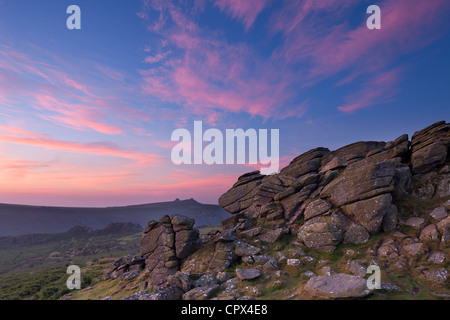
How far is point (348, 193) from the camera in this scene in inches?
924

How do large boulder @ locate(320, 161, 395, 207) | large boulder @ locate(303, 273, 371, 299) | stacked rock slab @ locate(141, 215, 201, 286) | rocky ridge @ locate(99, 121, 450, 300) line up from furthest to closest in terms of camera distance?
stacked rock slab @ locate(141, 215, 201, 286) → large boulder @ locate(320, 161, 395, 207) → rocky ridge @ locate(99, 121, 450, 300) → large boulder @ locate(303, 273, 371, 299)

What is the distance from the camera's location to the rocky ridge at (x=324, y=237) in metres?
16.7

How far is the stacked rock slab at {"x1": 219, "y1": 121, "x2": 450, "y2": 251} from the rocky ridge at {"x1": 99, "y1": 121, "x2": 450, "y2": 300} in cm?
11

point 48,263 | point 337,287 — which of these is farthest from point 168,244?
point 48,263

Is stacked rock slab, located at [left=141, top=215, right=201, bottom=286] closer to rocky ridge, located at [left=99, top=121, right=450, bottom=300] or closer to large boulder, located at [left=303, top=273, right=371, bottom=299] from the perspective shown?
rocky ridge, located at [left=99, top=121, right=450, bottom=300]

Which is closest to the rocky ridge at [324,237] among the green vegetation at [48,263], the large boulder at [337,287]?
the large boulder at [337,287]

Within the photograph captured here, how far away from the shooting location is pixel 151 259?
91.6 ft

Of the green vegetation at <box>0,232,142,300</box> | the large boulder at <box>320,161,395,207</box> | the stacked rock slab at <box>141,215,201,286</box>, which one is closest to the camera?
the large boulder at <box>320,161,395,207</box>

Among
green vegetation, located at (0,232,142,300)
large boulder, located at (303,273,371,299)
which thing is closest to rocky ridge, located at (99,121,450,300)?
large boulder, located at (303,273,371,299)

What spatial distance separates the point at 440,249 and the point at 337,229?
7.79 metres

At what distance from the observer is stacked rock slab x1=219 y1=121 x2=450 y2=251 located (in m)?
21.4

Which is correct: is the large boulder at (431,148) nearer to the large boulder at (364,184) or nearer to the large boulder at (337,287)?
the large boulder at (364,184)

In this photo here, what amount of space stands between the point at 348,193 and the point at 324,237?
20.8ft
